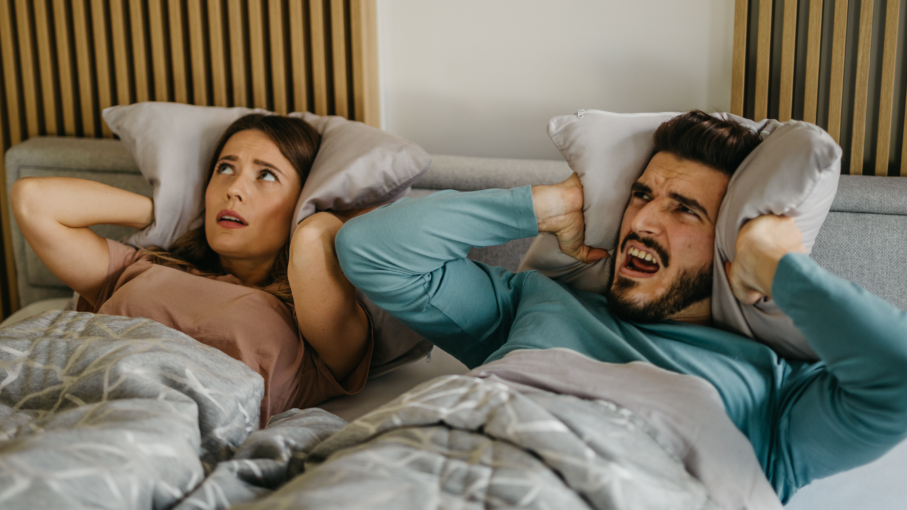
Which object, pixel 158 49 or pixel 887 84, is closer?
pixel 887 84

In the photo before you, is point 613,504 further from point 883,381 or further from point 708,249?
point 708,249

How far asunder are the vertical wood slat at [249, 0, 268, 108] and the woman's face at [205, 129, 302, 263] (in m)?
0.48

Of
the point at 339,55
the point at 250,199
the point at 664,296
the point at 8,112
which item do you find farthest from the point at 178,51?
the point at 664,296

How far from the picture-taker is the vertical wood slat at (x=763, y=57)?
5.09ft

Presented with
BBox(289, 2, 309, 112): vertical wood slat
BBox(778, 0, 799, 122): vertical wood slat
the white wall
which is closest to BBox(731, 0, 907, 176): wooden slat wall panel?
BBox(778, 0, 799, 122): vertical wood slat

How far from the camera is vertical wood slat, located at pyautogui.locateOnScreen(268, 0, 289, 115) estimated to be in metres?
1.92

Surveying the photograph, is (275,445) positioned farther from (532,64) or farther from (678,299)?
(532,64)

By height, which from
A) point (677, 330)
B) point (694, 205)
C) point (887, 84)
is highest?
point (887, 84)

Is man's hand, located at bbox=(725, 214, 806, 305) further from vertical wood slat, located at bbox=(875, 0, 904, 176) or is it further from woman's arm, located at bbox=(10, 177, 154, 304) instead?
woman's arm, located at bbox=(10, 177, 154, 304)

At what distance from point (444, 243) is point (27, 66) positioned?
6.18 feet

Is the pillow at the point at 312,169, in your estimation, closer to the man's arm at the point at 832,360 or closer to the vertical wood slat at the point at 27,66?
the vertical wood slat at the point at 27,66

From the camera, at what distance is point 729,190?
1.02m

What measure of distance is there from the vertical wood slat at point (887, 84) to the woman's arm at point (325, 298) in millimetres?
1380

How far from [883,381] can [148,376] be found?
40.6 inches
